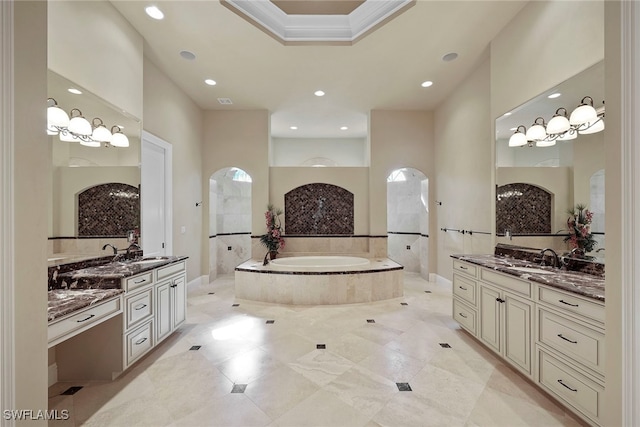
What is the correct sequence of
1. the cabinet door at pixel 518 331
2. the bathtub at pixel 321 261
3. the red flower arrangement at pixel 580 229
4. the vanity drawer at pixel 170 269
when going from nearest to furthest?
the cabinet door at pixel 518 331 < the red flower arrangement at pixel 580 229 < the vanity drawer at pixel 170 269 < the bathtub at pixel 321 261

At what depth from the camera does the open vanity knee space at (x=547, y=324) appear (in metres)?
1.61

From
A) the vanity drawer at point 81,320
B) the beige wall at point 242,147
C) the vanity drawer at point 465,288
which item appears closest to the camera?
the vanity drawer at point 81,320

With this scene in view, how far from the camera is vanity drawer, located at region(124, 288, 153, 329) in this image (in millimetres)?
2246

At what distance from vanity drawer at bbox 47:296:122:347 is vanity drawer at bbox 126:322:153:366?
1.02 feet

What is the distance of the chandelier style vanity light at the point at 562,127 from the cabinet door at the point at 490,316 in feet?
4.96

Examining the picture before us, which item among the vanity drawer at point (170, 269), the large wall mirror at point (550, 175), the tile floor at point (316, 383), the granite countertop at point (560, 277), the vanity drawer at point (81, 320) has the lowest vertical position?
the tile floor at point (316, 383)

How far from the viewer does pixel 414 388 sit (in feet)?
6.81

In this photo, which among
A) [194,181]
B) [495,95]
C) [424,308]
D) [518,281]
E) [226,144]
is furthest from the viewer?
[226,144]

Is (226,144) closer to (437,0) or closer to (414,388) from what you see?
(437,0)

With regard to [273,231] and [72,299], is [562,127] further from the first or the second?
[273,231]

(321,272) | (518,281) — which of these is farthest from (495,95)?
(321,272)

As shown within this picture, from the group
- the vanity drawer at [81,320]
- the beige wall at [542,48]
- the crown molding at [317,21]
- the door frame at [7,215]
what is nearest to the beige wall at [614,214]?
the beige wall at [542,48]

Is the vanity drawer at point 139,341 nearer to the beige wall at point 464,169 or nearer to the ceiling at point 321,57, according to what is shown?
the ceiling at point 321,57

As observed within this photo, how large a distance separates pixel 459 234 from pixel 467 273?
1708 mm
